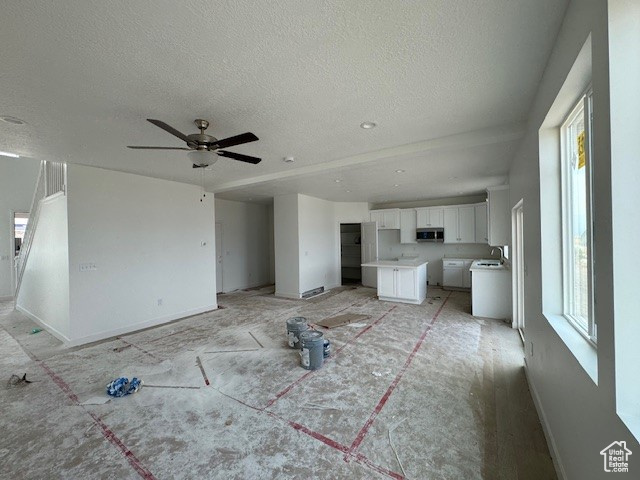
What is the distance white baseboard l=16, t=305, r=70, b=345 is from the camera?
402cm

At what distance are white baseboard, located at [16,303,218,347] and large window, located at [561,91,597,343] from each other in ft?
18.3

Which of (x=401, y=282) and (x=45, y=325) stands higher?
(x=401, y=282)

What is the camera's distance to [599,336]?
1.11 m

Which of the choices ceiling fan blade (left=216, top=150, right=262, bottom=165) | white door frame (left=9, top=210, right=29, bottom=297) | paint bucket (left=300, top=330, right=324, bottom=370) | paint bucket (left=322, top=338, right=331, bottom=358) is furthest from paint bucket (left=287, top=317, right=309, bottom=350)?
white door frame (left=9, top=210, right=29, bottom=297)

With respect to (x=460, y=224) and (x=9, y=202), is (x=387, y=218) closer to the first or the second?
(x=460, y=224)

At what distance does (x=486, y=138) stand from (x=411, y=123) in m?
0.93

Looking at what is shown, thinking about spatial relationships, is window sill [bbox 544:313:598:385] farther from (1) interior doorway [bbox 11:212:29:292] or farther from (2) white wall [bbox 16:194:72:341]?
(1) interior doorway [bbox 11:212:29:292]

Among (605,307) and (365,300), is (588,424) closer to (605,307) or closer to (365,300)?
(605,307)

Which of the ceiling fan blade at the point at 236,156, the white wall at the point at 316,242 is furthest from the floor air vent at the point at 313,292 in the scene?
the ceiling fan blade at the point at 236,156

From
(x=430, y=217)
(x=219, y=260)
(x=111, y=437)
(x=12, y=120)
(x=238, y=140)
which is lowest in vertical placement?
(x=111, y=437)

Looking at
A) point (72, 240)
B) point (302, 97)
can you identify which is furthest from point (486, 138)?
point (72, 240)

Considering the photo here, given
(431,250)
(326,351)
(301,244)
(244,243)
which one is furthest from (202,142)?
(431,250)

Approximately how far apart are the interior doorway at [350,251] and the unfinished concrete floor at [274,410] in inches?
199

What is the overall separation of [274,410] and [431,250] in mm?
6867
